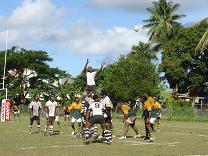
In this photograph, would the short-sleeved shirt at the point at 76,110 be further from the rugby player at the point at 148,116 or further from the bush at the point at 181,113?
the bush at the point at 181,113

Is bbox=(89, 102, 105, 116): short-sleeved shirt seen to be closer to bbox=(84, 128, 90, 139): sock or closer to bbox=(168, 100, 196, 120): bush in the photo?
bbox=(84, 128, 90, 139): sock

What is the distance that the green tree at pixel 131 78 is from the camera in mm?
67750

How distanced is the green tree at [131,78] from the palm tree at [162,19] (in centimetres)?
434

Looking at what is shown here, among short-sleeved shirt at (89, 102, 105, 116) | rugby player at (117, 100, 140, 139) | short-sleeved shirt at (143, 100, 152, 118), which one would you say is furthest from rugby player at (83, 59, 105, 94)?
rugby player at (117, 100, 140, 139)

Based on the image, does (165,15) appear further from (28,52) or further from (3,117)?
(3,117)

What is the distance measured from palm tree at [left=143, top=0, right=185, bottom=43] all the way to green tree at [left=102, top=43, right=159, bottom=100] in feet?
14.3

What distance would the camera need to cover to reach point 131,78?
6856 centimetres

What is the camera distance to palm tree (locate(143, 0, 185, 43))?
234ft

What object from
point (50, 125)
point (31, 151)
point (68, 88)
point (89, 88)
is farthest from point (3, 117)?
point (68, 88)

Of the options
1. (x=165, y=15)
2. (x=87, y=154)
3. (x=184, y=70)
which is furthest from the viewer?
(x=165, y=15)

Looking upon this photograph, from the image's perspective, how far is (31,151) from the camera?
53.2 feet

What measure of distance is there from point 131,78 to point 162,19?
33.7 ft

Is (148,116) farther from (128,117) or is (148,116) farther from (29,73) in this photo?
(29,73)

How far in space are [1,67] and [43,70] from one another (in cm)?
677
